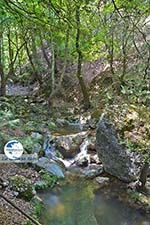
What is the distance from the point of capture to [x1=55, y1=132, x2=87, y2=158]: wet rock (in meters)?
10.6

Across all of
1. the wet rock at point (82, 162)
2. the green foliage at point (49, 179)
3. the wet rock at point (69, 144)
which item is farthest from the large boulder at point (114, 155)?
the wet rock at point (69, 144)

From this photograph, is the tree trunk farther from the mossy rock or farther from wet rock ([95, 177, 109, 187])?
the mossy rock

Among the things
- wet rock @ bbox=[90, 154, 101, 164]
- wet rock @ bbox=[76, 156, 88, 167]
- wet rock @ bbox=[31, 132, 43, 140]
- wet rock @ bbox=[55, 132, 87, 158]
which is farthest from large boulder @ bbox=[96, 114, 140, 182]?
wet rock @ bbox=[31, 132, 43, 140]

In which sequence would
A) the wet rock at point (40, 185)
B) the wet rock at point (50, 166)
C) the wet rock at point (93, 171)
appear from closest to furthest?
the wet rock at point (40, 185), the wet rock at point (50, 166), the wet rock at point (93, 171)

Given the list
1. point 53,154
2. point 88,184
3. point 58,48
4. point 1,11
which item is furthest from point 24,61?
point 1,11

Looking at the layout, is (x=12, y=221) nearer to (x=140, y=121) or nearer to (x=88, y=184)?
(x=88, y=184)

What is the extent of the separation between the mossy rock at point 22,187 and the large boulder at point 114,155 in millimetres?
2210

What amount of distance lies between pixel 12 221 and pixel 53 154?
4.57 m

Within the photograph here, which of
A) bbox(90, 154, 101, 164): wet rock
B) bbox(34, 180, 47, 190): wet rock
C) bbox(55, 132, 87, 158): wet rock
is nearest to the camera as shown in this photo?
bbox(34, 180, 47, 190): wet rock

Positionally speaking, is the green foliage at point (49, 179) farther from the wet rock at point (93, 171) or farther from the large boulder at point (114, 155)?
the large boulder at point (114, 155)

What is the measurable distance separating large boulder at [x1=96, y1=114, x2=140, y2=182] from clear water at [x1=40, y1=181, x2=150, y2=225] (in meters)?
0.76

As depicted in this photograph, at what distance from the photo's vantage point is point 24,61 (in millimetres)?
25469

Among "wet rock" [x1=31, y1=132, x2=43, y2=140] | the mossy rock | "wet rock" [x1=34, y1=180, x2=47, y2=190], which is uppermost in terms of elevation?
"wet rock" [x1=31, y1=132, x2=43, y2=140]

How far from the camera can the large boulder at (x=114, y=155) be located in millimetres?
8755
